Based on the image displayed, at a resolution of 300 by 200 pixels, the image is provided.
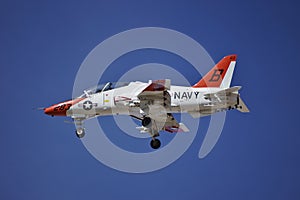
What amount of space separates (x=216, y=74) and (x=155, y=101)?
4521 millimetres

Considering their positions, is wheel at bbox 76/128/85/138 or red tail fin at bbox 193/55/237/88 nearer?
red tail fin at bbox 193/55/237/88

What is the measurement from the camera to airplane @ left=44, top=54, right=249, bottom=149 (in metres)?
40.4

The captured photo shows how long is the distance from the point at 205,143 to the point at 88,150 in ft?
28.4

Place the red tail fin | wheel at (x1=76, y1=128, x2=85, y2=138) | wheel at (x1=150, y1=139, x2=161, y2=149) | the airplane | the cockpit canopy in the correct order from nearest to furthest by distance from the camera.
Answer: the airplane → the red tail fin → the cockpit canopy → wheel at (x1=76, y1=128, x2=85, y2=138) → wheel at (x1=150, y1=139, x2=161, y2=149)

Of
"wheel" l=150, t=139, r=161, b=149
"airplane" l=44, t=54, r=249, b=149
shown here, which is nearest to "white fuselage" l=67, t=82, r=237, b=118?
"airplane" l=44, t=54, r=249, b=149

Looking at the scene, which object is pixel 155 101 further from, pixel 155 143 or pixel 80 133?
pixel 80 133

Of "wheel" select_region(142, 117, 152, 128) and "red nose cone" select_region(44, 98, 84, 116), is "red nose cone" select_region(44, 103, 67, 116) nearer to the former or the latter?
"red nose cone" select_region(44, 98, 84, 116)

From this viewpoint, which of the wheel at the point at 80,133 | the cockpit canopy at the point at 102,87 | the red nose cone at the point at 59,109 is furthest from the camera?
the red nose cone at the point at 59,109

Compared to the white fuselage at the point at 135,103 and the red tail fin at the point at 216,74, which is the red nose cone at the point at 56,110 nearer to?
the white fuselage at the point at 135,103

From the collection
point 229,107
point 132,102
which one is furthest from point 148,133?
point 229,107

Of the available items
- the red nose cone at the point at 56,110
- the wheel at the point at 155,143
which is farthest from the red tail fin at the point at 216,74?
the red nose cone at the point at 56,110

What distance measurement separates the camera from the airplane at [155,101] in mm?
40438

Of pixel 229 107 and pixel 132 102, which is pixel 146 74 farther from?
pixel 229 107

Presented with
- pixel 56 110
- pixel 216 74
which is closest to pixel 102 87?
pixel 56 110
